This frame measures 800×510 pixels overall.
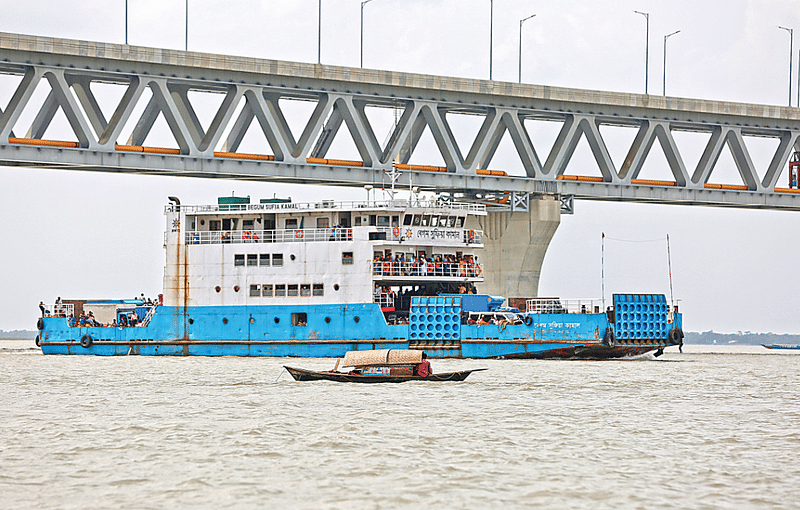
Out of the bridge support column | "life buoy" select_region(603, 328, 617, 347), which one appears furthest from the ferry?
the bridge support column

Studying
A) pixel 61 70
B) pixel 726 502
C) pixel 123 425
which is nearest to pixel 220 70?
pixel 61 70

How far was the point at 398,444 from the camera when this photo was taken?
21891 mm

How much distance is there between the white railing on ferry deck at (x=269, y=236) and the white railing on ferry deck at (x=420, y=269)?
6.76 feet

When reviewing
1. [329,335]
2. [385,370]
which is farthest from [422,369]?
[329,335]

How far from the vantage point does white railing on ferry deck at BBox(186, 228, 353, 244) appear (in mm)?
49688

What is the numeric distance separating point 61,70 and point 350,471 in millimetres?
34854

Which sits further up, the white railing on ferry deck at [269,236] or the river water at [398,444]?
the white railing on ferry deck at [269,236]

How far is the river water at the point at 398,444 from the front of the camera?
17.1m

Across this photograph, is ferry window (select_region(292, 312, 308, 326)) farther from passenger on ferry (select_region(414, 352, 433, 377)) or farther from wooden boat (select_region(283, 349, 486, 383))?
passenger on ferry (select_region(414, 352, 433, 377))

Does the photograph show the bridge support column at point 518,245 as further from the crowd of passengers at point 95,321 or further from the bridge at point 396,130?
the crowd of passengers at point 95,321

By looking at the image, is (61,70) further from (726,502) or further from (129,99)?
(726,502)

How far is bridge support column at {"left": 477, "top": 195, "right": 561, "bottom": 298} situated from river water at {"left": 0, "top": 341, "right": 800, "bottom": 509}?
23493 mm

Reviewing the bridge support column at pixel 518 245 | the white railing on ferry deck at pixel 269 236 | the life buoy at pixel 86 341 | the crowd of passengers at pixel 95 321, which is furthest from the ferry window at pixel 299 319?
the bridge support column at pixel 518 245

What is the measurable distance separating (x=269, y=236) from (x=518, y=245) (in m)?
15.6
